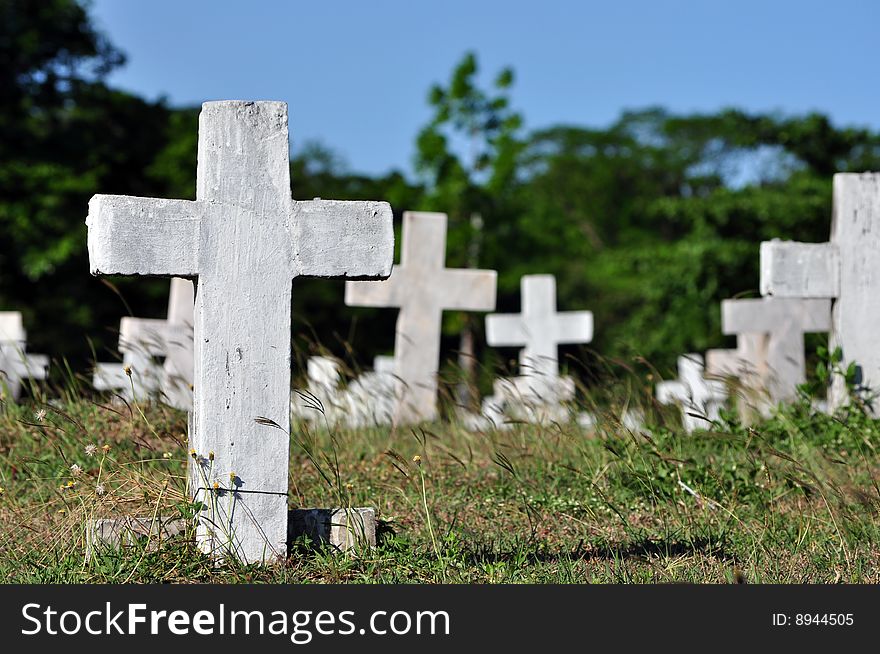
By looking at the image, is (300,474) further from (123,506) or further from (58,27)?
(58,27)

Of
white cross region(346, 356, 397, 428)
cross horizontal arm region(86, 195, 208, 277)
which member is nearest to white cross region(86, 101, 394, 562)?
cross horizontal arm region(86, 195, 208, 277)

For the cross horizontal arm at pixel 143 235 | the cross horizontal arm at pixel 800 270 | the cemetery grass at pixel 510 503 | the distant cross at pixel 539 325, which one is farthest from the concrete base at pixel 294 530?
the distant cross at pixel 539 325

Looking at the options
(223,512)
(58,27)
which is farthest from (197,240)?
(58,27)

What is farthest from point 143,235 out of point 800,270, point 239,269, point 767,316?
point 767,316

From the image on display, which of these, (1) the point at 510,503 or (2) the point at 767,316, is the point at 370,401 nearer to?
(1) the point at 510,503

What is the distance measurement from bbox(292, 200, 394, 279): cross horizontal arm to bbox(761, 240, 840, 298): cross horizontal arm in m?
2.83

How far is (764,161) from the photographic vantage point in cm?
4112

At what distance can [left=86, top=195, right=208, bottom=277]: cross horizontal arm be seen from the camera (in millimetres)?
4023

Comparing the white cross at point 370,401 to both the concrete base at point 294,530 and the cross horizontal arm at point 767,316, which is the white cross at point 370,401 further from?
the cross horizontal arm at point 767,316

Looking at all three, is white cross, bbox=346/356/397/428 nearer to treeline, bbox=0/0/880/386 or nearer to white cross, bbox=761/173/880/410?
white cross, bbox=761/173/880/410

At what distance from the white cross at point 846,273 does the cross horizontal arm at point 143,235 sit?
11.7 ft

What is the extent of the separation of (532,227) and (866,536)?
3325 cm

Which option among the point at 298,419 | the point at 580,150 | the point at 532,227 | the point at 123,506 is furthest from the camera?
the point at 580,150

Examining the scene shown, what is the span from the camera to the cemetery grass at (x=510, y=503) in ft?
13.0
